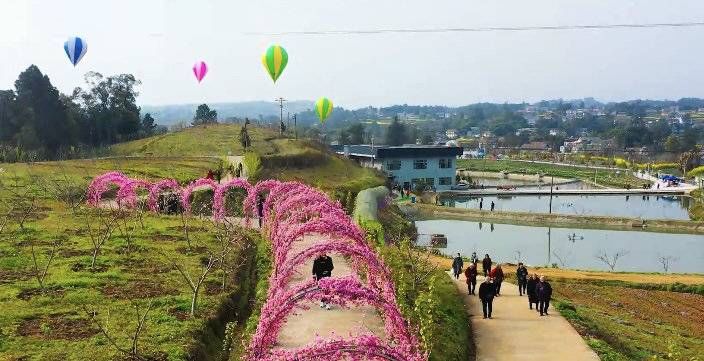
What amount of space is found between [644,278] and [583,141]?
12323 cm

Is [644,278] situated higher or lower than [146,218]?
lower

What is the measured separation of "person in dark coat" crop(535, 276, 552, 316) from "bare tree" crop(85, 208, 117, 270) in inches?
467

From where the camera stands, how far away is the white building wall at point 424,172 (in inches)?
2602

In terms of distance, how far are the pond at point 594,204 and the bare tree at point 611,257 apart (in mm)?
16804

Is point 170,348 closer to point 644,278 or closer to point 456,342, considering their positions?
point 456,342

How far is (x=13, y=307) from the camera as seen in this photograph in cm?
1460

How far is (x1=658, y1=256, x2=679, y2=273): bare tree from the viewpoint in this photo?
35513 mm

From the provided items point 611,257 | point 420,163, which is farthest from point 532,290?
point 420,163

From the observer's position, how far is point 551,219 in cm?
4941

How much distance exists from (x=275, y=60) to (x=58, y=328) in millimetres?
29344

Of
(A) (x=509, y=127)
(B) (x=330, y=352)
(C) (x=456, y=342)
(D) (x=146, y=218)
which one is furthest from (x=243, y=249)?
(A) (x=509, y=127)

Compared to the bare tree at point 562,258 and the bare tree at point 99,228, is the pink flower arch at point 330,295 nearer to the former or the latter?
the bare tree at point 99,228

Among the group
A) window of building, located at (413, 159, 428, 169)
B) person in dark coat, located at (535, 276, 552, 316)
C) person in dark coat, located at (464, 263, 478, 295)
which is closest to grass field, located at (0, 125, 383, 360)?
person in dark coat, located at (464, 263, 478, 295)

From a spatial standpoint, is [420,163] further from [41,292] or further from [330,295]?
[330,295]
